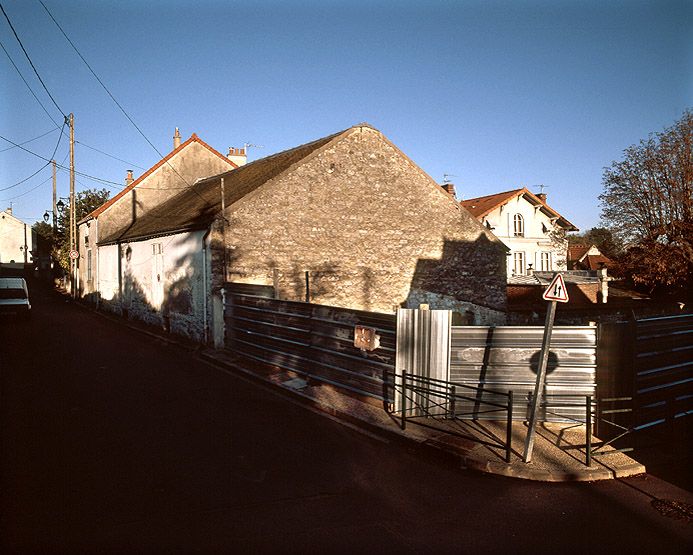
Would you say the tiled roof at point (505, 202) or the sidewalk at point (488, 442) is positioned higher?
the tiled roof at point (505, 202)

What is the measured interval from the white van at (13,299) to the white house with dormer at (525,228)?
3228 centimetres

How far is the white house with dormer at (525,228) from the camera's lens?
41969 mm

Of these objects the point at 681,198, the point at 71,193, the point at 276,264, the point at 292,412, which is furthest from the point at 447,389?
the point at 71,193

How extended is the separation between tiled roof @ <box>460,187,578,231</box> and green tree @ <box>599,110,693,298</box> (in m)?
9.51

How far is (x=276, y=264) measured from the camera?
15.9 meters

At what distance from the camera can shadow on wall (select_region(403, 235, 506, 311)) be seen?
1836cm

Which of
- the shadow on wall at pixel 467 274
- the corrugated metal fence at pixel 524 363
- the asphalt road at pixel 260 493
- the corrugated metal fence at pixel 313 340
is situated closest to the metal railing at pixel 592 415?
the corrugated metal fence at pixel 524 363

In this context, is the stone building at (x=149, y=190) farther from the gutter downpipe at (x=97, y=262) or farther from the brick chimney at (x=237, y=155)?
the brick chimney at (x=237, y=155)

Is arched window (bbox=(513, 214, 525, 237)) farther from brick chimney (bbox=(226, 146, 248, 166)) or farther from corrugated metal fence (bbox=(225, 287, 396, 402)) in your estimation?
corrugated metal fence (bbox=(225, 287, 396, 402))

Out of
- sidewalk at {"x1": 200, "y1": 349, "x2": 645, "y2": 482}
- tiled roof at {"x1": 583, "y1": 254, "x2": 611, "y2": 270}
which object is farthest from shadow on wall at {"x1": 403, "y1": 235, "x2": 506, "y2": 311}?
tiled roof at {"x1": 583, "y1": 254, "x2": 611, "y2": 270}

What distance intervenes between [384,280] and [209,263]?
19.9 ft

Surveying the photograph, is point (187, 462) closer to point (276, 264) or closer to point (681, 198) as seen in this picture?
point (276, 264)

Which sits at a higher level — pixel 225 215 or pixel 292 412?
pixel 225 215

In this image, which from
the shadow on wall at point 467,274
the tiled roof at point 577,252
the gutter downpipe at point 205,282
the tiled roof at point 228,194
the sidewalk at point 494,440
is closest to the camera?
the sidewalk at point 494,440
